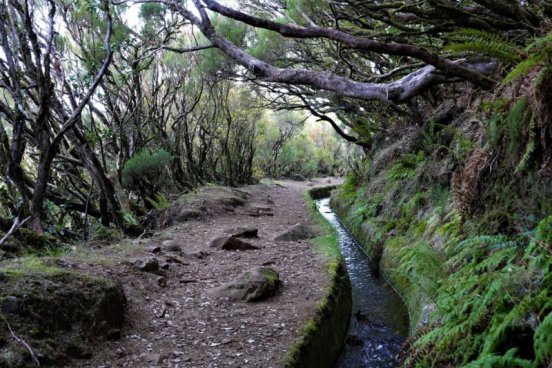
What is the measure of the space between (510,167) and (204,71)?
10.9 m

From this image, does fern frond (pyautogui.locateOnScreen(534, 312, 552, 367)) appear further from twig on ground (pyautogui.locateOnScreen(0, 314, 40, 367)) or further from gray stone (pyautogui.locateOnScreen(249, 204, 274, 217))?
gray stone (pyautogui.locateOnScreen(249, 204, 274, 217))

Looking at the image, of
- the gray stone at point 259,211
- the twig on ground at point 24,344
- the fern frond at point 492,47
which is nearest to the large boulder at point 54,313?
the twig on ground at point 24,344

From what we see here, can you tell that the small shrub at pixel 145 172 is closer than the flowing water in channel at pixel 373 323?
No

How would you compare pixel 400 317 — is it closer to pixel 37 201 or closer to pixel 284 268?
pixel 284 268

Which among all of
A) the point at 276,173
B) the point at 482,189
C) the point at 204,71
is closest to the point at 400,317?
the point at 482,189

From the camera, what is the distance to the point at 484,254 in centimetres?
398

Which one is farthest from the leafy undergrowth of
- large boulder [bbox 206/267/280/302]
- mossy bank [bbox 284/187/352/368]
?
large boulder [bbox 206/267/280/302]

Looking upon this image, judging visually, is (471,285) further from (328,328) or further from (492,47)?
(328,328)

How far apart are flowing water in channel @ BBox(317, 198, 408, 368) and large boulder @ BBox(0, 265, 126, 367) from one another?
2673mm

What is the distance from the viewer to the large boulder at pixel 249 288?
5.30m

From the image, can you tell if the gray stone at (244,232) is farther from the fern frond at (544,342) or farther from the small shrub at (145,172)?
the fern frond at (544,342)

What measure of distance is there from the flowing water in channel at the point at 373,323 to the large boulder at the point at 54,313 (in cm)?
267

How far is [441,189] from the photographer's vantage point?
7320mm

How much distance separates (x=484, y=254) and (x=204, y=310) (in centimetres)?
317
